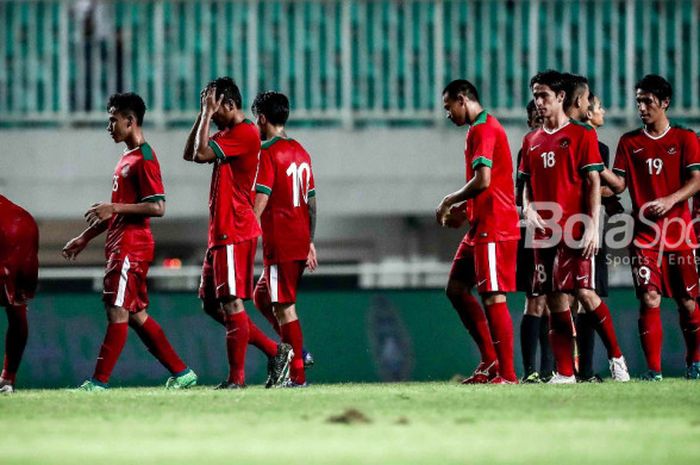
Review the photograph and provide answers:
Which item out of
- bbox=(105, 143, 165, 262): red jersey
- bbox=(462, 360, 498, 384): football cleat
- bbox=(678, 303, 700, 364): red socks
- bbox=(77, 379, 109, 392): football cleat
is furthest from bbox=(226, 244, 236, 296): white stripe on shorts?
bbox=(678, 303, 700, 364): red socks

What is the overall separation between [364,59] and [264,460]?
37.2 feet

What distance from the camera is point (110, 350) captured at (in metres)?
9.88

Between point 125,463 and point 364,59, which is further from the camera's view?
point 364,59

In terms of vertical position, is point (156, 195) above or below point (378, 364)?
above

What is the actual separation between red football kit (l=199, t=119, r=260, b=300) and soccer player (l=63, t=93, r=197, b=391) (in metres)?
0.43

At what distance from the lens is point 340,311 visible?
1352cm

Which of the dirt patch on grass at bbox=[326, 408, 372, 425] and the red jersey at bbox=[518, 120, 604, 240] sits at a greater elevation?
the red jersey at bbox=[518, 120, 604, 240]

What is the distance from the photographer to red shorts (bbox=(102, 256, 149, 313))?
992 cm

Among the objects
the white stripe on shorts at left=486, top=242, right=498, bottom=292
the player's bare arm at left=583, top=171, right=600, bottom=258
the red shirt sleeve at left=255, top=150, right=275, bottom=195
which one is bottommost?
the white stripe on shorts at left=486, top=242, right=498, bottom=292

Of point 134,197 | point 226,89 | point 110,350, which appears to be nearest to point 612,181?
point 226,89

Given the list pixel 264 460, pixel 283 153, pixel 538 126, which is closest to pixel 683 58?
pixel 538 126

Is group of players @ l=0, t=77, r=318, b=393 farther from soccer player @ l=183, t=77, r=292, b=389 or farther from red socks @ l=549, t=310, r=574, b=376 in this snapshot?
red socks @ l=549, t=310, r=574, b=376

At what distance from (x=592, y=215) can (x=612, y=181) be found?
760 millimetres

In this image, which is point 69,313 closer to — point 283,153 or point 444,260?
point 283,153
